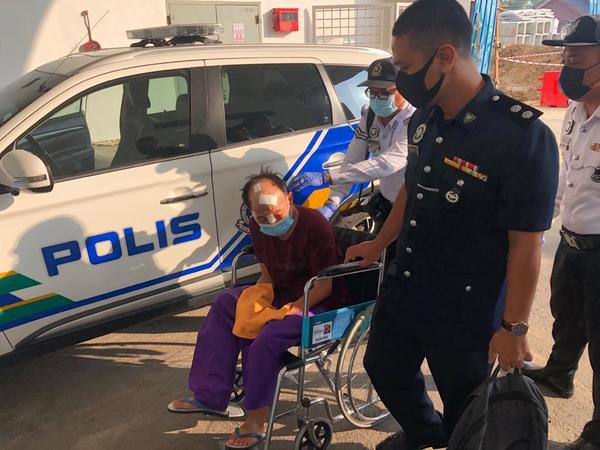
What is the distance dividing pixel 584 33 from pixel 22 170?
2445 mm

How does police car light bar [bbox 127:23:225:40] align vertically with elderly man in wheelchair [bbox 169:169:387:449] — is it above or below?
above

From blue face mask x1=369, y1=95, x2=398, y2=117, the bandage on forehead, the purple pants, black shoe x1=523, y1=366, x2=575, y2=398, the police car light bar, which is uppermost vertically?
the police car light bar

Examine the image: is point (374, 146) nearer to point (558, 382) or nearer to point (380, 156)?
point (380, 156)

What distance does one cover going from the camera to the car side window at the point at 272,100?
3111 millimetres

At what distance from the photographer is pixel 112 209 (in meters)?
2.64

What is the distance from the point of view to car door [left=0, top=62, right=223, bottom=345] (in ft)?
8.07

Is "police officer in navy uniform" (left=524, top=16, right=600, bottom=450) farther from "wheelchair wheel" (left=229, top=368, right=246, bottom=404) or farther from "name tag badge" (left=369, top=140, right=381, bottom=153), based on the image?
"wheelchair wheel" (left=229, top=368, right=246, bottom=404)

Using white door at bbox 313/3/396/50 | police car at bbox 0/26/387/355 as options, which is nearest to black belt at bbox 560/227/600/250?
police car at bbox 0/26/387/355

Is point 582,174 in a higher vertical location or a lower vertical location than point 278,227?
higher

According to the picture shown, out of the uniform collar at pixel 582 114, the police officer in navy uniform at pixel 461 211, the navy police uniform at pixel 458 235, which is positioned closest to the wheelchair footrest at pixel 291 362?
the navy police uniform at pixel 458 235

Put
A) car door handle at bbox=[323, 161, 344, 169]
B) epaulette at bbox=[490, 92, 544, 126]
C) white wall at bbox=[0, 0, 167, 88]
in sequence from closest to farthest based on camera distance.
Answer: epaulette at bbox=[490, 92, 544, 126]
car door handle at bbox=[323, 161, 344, 169]
white wall at bbox=[0, 0, 167, 88]

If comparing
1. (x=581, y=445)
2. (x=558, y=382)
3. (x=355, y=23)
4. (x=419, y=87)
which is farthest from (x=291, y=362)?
(x=355, y=23)

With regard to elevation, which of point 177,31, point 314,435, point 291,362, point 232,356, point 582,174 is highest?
point 177,31

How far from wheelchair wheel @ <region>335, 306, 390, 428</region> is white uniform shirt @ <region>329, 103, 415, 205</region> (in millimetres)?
767
